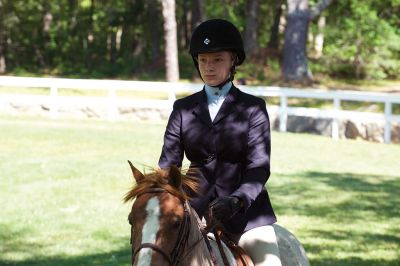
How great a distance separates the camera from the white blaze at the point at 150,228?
316 cm

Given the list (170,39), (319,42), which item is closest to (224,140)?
(170,39)

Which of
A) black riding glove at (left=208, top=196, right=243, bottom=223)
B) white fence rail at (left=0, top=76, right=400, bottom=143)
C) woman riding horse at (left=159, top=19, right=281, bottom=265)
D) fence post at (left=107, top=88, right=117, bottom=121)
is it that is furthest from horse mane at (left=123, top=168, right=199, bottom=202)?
fence post at (left=107, top=88, right=117, bottom=121)

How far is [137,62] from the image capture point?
4250 cm

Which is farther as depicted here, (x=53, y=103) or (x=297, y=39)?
(x=297, y=39)

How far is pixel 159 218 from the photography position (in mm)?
3289

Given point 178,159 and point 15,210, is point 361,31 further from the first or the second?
point 178,159

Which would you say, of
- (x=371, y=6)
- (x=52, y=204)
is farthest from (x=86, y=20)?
(x=52, y=204)

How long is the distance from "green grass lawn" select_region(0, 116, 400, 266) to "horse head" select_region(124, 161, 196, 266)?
5.95 metres

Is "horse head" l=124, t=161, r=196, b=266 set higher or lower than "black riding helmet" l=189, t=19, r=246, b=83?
lower

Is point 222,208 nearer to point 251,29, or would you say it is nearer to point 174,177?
point 174,177

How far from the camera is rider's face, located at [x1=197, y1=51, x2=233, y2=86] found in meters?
4.40

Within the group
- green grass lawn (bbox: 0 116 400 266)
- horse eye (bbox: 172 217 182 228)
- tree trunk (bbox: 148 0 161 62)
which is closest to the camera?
horse eye (bbox: 172 217 182 228)

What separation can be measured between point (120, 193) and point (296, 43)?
64.9 ft

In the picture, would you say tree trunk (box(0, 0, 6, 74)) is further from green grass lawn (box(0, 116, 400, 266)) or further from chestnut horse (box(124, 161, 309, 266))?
chestnut horse (box(124, 161, 309, 266))
